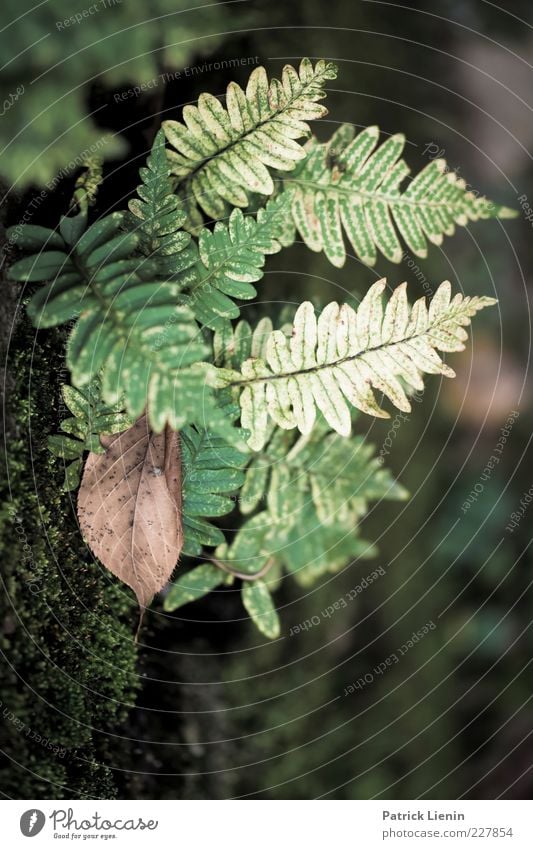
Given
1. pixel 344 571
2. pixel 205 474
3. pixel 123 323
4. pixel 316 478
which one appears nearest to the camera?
pixel 123 323

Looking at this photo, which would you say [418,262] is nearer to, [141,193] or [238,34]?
[238,34]

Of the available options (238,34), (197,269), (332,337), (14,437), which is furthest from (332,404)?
(238,34)

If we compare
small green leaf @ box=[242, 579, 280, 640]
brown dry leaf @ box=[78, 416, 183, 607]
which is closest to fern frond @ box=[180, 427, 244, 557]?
brown dry leaf @ box=[78, 416, 183, 607]

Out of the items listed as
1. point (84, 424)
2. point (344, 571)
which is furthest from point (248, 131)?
point (344, 571)

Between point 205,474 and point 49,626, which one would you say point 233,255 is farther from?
point 49,626

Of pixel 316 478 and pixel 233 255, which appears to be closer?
pixel 233 255

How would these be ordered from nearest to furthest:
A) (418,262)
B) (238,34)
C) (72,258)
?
1. (72,258)
2. (238,34)
3. (418,262)
